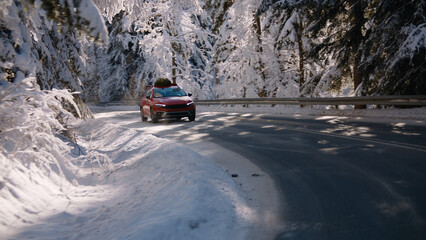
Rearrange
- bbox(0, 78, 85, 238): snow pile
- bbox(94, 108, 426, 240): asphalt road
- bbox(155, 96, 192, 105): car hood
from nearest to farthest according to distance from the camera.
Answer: bbox(94, 108, 426, 240): asphalt road
bbox(0, 78, 85, 238): snow pile
bbox(155, 96, 192, 105): car hood

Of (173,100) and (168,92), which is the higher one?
(168,92)

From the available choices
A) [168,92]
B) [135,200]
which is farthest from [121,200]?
[168,92]

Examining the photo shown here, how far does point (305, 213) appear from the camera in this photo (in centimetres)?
365

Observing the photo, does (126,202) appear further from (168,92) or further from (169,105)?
(168,92)

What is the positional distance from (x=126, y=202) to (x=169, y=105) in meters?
8.90

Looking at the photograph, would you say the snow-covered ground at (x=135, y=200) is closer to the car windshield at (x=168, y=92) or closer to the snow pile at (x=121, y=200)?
the snow pile at (x=121, y=200)

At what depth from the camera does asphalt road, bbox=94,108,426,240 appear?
3.24 meters

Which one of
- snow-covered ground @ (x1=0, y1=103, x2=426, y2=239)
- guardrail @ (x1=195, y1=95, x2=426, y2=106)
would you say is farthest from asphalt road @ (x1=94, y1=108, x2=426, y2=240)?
guardrail @ (x1=195, y1=95, x2=426, y2=106)

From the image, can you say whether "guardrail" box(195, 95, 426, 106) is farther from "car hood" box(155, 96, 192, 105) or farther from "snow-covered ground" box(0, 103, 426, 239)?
"snow-covered ground" box(0, 103, 426, 239)

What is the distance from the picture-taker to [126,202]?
510 cm

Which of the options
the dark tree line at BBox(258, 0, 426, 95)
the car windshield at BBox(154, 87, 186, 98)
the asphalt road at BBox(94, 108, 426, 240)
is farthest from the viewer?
the car windshield at BBox(154, 87, 186, 98)

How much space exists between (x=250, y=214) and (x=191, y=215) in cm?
70

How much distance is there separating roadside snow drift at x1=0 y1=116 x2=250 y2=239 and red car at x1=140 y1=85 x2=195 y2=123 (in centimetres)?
662

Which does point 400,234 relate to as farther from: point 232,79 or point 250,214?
point 232,79
